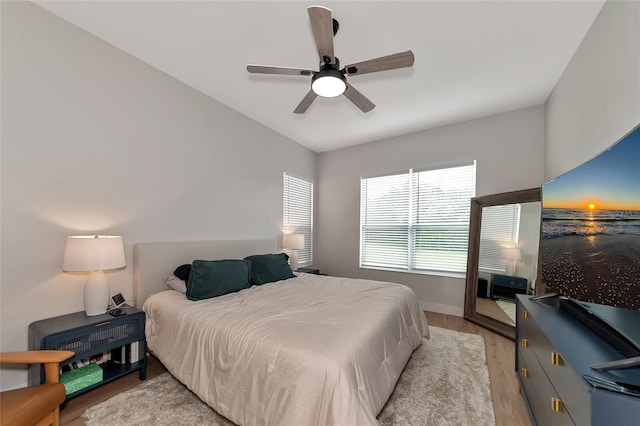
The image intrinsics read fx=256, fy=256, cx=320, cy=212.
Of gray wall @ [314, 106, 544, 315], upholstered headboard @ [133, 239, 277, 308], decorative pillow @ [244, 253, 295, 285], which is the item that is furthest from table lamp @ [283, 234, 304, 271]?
upholstered headboard @ [133, 239, 277, 308]

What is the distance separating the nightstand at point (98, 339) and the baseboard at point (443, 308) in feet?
11.9

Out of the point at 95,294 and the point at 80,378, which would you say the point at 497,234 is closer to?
the point at 95,294

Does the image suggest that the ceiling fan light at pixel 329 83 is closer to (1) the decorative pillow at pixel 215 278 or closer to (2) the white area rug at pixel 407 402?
(1) the decorative pillow at pixel 215 278

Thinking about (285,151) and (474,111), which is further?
(285,151)

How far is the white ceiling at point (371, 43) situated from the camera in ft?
6.20

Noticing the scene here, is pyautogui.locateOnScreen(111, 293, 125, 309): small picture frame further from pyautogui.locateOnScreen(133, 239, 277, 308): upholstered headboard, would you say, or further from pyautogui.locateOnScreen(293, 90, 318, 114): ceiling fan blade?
pyautogui.locateOnScreen(293, 90, 318, 114): ceiling fan blade

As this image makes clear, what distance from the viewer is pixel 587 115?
6.97 feet

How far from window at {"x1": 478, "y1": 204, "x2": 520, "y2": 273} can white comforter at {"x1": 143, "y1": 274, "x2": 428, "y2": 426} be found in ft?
5.22

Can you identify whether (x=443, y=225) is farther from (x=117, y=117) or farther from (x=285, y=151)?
(x=117, y=117)

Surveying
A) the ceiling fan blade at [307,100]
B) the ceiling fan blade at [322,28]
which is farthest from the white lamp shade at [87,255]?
the ceiling fan blade at [322,28]

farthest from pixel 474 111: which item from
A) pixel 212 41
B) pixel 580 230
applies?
pixel 212 41

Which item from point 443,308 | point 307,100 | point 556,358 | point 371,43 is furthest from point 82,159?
point 443,308

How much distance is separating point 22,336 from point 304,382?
2.11 metres

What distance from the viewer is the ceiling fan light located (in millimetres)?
A: 1875
